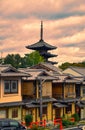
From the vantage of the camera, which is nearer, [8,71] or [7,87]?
[8,71]

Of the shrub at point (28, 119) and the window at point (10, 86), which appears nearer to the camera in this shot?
the window at point (10, 86)

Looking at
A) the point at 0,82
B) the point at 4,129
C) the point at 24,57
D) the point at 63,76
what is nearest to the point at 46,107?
the point at 63,76

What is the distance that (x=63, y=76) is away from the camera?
53281 mm

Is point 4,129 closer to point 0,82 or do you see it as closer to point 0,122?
point 0,122

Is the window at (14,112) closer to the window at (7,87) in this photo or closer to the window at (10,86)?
the window at (10,86)

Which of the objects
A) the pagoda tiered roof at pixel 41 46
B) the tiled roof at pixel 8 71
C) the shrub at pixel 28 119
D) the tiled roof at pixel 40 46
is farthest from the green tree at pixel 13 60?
the tiled roof at pixel 8 71

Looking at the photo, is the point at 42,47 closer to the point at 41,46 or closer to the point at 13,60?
the point at 41,46

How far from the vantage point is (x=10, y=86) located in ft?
139

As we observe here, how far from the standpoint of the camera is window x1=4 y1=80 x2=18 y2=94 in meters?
41.8

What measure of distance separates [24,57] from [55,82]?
2397 inches

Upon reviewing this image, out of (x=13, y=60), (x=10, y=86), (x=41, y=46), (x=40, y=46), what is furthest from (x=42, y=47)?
(x=10, y=86)

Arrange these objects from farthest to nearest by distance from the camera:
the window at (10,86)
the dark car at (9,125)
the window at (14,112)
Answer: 1. the window at (14,112)
2. the window at (10,86)
3. the dark car at (9,125)

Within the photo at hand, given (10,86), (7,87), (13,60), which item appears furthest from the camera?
(13,60)

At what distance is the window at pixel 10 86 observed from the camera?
41.8 metres
